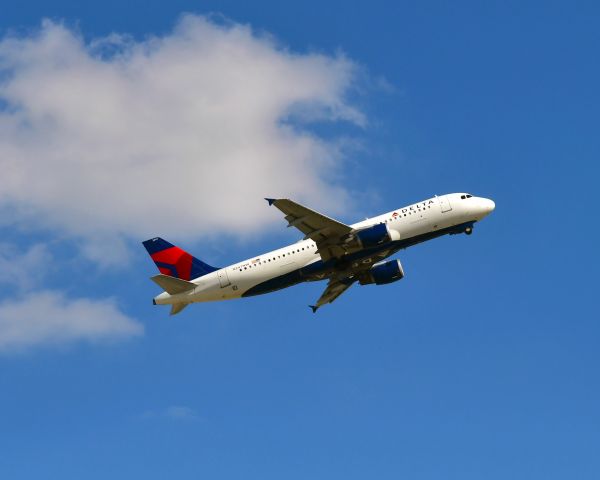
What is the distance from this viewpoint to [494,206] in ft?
305

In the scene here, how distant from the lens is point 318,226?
87750mm

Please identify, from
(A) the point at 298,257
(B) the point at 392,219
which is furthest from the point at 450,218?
(A) the point at 298,257

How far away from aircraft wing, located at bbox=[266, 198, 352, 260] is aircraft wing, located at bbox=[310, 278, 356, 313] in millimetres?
6461

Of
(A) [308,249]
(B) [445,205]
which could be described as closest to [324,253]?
(A) [308,249]

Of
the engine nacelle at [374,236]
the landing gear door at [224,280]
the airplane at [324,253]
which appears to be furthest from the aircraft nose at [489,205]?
the landing gear door at [224,280]

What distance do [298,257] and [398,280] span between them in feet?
33.9

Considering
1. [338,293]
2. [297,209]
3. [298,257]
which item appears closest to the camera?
[297,209]

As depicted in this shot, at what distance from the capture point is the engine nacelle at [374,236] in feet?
289

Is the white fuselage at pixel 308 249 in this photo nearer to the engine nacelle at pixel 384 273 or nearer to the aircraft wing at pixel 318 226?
the aircraft wing at pixel 318 226

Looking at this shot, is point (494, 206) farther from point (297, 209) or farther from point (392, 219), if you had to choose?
point (297, 209)

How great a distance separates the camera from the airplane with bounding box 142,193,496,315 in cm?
8856

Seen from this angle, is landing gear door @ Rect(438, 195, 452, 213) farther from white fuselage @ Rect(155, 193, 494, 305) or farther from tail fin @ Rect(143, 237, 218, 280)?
tail fin @ Rect(143, 237, 218, 280)

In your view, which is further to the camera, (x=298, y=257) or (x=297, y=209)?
(x=298, y=257)

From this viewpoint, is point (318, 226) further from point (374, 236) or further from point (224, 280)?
point (224, 280)
